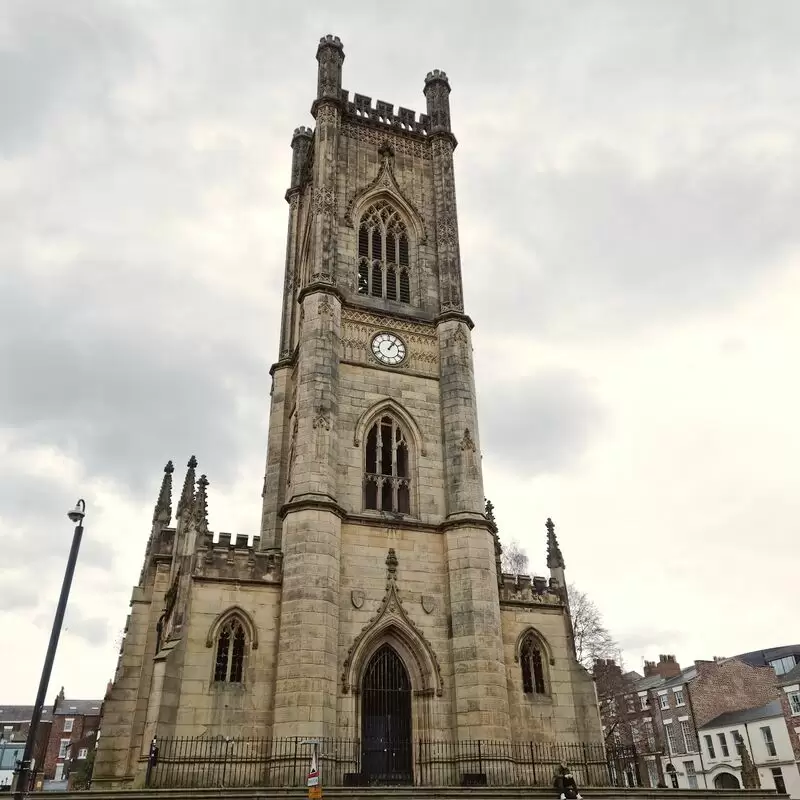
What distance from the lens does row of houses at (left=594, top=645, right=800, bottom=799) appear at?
46.4 meters

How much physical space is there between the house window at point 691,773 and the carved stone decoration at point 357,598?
141 feet

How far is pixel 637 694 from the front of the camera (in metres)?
60.8

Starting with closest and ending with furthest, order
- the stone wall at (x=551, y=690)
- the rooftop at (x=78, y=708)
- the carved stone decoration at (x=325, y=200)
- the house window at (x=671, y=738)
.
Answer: the stone wall at (x=551, y=690), the carved stone decoration at (x=325, y=200), the house window at (x=671, y=738), the rooftop at (x=78, y=708)

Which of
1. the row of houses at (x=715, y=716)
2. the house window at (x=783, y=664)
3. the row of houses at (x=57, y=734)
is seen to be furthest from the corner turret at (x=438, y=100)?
the row of houses at (x=57, y=734)

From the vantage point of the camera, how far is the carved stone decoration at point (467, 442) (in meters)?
26.8

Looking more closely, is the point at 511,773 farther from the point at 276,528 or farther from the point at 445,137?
the point at 445,137

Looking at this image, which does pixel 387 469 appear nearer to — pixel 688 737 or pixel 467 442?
pixel 467 442

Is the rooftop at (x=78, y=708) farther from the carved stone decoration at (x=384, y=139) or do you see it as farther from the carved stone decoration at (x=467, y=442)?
the carved stone decoration at (x=384, y=139)

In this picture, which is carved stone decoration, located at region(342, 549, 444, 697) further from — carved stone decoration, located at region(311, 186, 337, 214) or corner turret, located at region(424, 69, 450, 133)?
corner turret, located at region(424, 69, 450, 133)

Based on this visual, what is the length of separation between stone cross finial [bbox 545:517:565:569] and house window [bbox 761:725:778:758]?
30.9 m

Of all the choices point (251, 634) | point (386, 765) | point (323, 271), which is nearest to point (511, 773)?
point (386, 765)

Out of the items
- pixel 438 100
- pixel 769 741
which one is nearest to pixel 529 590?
pixel 438 100

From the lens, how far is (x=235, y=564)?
74.1ft

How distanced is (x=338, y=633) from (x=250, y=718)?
345cm
